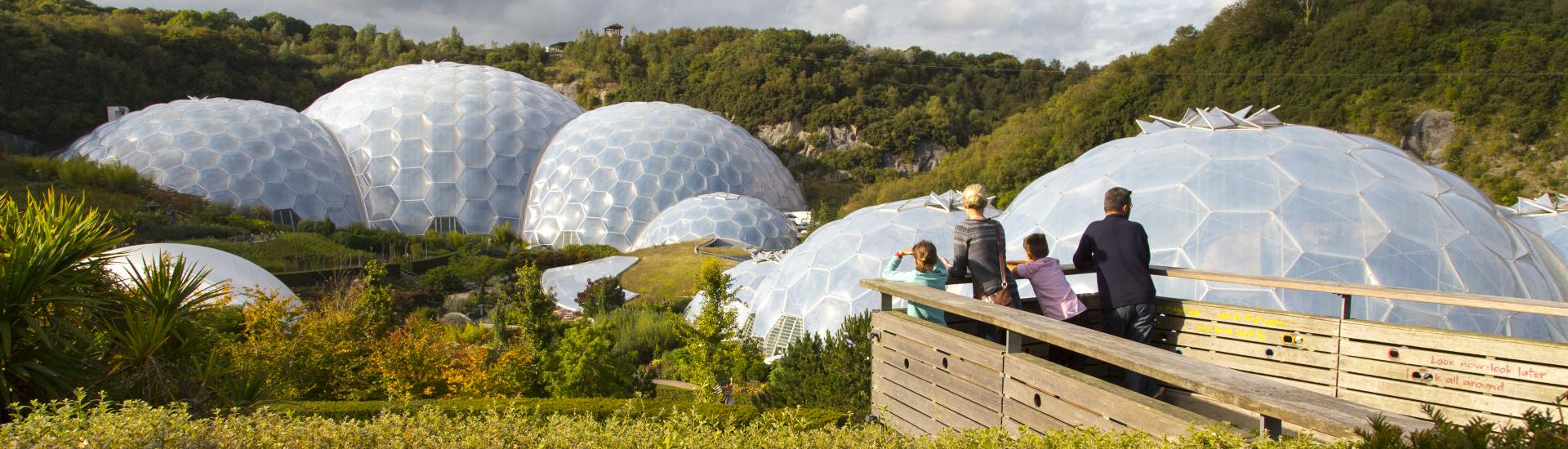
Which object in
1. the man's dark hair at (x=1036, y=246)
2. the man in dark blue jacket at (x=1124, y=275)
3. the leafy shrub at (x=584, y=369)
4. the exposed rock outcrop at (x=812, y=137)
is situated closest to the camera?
the man in dark blue jacket at (x=1124, y=275)

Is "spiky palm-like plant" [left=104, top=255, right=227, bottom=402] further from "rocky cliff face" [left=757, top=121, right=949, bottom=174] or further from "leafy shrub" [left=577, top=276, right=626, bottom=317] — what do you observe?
"rocky cliff face" [left=757, top=121, right=949, bottom=174]

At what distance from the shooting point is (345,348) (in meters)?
9.21

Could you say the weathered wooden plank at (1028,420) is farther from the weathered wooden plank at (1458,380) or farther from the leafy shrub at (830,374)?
the leafy shrub at (830,374)

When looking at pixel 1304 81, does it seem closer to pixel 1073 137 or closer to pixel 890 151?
pixel 1073 137

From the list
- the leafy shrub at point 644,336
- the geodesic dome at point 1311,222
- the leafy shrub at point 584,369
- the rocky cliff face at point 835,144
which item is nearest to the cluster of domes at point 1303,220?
the geodesic dome at point 1311,222

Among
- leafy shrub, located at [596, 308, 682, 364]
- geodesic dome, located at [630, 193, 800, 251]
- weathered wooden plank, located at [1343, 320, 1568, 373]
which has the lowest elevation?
leafy shrub, located at [596, 308, 682, 364]

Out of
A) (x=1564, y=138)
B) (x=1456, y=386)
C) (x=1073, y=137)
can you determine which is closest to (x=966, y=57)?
(x=1073, y=137)

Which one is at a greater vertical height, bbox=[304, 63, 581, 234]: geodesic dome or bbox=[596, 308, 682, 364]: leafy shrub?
bbox=[304, 63, 581, 234]: geodesic dome

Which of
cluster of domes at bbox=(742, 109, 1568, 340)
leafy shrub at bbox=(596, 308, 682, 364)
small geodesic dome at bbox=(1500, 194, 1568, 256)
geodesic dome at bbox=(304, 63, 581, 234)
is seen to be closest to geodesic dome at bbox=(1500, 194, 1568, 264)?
small geodesic dome at bbox=(1500, 194, 1568, 256)

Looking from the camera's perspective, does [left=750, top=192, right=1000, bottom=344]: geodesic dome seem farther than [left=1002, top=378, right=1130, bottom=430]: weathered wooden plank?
Yes

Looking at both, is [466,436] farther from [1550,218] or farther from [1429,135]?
[1429,135]

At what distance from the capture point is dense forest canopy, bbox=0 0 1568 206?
28.8m

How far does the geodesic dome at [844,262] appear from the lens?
13.2 metres

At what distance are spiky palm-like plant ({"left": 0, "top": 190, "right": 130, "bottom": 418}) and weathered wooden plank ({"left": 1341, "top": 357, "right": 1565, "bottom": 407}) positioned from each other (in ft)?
24.1
